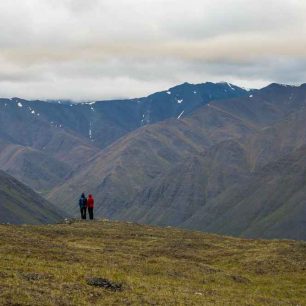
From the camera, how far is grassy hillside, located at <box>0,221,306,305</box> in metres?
34.4

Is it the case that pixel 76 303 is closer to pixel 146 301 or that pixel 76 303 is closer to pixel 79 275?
pixel 146 301

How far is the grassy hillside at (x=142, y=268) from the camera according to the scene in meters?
34.4

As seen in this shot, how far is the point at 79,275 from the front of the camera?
38219 mm

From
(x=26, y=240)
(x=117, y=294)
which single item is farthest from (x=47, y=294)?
(x=26, y=240)

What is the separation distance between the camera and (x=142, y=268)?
148 ft

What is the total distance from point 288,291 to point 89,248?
1765cm

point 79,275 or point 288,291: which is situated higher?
point 79,275

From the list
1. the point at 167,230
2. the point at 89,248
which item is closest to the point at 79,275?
Result: the point at 89,248

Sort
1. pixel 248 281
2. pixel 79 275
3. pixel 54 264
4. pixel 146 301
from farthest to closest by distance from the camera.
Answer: pixel 248 281, pixel 54 264, pixel 79 275, pixel 146 301

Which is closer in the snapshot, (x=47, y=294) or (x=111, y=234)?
(x=47, y=294)

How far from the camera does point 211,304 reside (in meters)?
35.2

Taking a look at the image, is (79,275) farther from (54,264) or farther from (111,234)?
(111,234)

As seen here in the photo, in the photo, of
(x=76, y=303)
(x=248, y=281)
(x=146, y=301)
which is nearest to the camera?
(x=76, y=303)

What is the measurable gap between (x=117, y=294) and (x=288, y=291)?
14.4m
